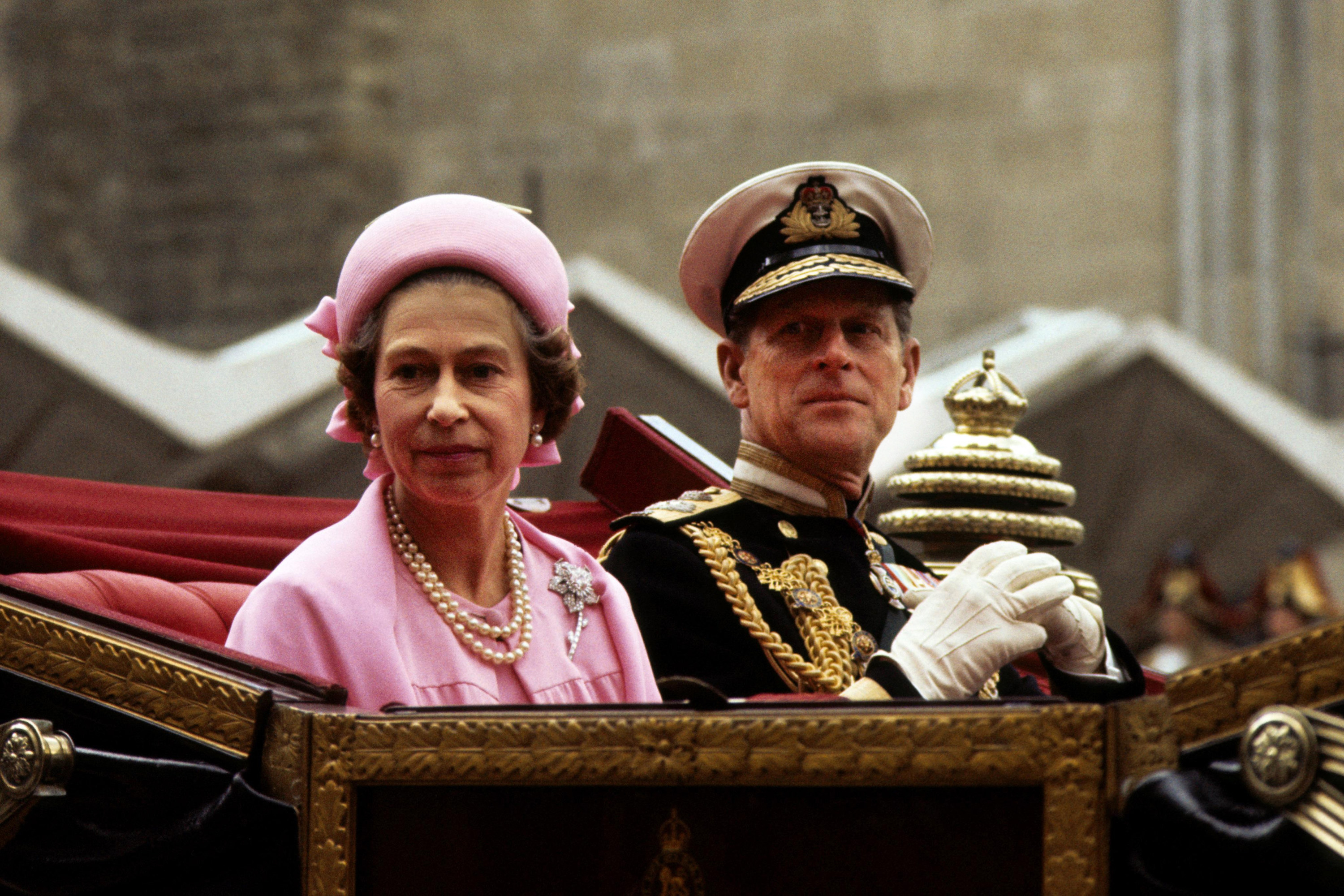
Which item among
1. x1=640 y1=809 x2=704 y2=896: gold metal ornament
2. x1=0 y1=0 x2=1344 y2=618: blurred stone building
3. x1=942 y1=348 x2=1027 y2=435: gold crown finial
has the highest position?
x1=0 y1=0 x2=1344 y2=618: blurred stone building

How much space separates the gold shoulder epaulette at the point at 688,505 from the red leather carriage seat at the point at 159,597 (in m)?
0.54

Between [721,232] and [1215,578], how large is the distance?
4954 mm

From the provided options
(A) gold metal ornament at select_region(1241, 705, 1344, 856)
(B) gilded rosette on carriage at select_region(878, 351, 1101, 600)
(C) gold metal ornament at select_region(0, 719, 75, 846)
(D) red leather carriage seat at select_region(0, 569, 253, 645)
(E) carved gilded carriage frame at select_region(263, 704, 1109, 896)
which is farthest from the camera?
(B) gilded rosette on carriage at select_region(878, 351, 1101, 600)

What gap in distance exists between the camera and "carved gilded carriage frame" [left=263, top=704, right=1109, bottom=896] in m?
1.46

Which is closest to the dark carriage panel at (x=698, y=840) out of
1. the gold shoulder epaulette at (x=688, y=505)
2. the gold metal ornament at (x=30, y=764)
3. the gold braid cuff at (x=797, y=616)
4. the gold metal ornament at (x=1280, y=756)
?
the gold metal ornament at (x=1280, y=756)

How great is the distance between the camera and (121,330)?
5668 millimetres

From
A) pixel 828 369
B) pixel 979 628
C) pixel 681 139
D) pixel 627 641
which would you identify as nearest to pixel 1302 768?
pixel 979 628

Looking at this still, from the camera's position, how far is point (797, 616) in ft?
8.02

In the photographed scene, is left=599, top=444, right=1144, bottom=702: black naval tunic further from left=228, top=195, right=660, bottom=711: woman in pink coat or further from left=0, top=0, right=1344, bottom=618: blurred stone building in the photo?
left=0, top=0, right=1344, bottom=618: blurred stone building

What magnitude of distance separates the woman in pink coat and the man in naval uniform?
326mm

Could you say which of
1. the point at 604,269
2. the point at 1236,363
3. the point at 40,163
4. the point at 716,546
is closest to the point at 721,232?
the point at 716,546

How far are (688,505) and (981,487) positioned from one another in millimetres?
653

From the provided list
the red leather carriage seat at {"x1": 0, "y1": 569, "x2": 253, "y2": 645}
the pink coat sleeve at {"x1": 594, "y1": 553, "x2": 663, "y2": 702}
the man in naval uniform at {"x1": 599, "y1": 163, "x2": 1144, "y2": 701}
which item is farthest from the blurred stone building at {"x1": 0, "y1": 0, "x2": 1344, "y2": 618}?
the pink coat sleeve at {"x1": 594, "y1": 553, "x2": 663, "y2": 702}

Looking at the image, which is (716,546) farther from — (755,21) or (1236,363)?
(755,21)
